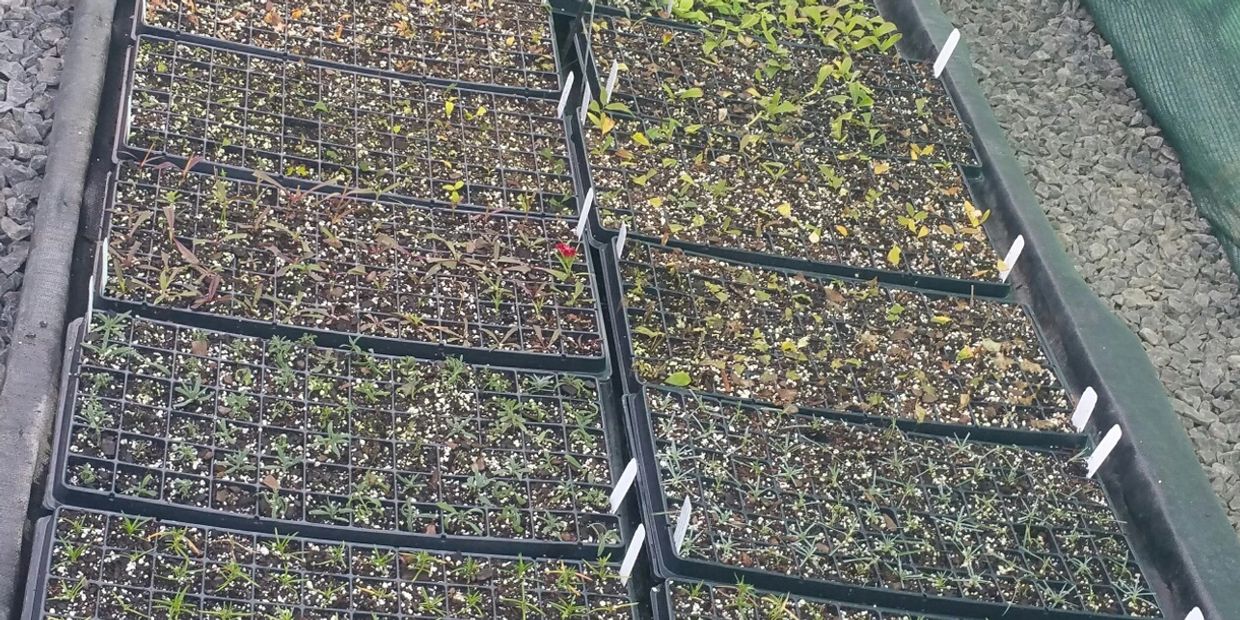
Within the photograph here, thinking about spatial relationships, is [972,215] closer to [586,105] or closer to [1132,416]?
[1132,416]

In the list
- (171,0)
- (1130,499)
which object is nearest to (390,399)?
(171,0)

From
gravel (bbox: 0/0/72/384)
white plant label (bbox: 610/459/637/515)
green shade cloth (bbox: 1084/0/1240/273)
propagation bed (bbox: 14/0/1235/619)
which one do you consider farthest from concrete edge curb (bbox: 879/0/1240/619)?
gravel (bbox: 0/0/72/384)

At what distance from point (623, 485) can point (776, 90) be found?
166 centimetres

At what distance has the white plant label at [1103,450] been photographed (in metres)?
2.87

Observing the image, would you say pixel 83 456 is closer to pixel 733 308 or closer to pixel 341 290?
pixel 341 290

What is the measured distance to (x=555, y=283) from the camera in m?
2.99

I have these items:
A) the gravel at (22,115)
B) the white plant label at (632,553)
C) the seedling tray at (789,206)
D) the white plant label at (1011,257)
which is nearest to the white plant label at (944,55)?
the seedling tray at (789,206)

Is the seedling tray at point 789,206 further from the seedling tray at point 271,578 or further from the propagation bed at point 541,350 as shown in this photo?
the seedling tray at point 271,578

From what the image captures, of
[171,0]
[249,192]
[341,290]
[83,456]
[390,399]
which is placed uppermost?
[171,0]

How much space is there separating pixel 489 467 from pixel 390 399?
28 centimetres

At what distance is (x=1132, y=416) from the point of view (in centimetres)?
307

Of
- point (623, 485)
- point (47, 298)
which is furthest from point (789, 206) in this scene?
point (47, 298)

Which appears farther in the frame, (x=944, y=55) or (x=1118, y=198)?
(x=1118, y=198)

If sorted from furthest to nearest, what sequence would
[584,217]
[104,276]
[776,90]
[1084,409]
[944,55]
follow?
[944,55]
[776,90]
[584,217]
[1084,409]
[104,276]
